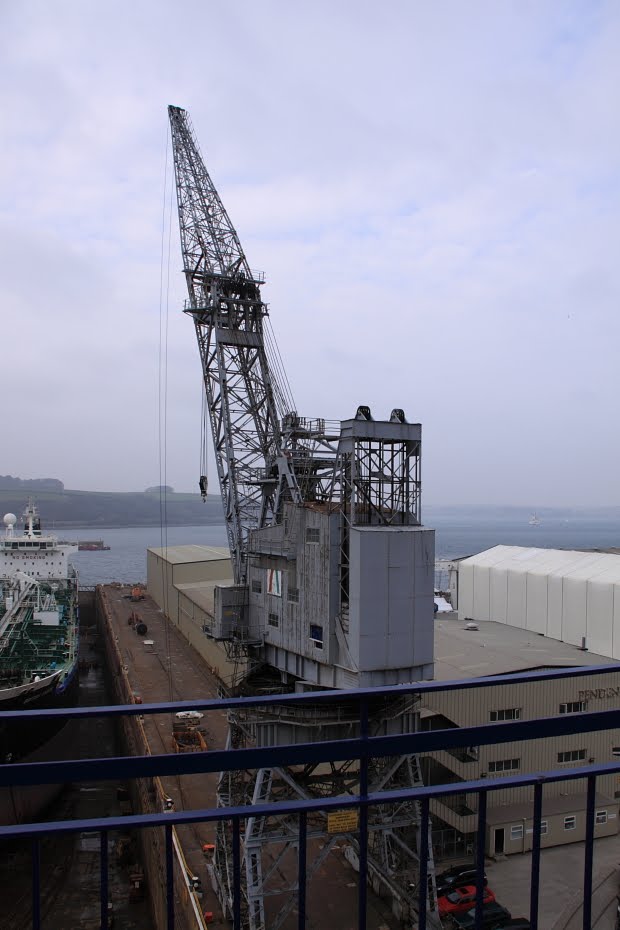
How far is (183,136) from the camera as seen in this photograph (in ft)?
71.9

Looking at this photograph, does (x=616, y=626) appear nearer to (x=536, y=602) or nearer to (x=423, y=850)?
(x=536, y=602)

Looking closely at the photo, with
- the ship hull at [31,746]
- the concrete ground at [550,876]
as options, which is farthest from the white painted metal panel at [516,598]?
the ship hull at [31,746]

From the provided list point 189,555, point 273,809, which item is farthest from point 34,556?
point 273,809

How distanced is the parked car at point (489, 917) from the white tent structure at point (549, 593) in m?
11.8

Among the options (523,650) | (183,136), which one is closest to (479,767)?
(523,650)

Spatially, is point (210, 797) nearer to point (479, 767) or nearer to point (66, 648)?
point (479, 767)

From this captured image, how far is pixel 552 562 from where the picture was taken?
26141mm

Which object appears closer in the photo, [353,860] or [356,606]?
[356,606]

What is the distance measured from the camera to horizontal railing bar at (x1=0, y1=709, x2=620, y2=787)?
238 cm

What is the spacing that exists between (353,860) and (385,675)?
482cm

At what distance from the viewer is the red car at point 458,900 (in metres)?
12.5

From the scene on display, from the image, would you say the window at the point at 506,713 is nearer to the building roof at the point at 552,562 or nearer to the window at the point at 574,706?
the window at the point at 574,706

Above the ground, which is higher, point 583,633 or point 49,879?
point 583,633

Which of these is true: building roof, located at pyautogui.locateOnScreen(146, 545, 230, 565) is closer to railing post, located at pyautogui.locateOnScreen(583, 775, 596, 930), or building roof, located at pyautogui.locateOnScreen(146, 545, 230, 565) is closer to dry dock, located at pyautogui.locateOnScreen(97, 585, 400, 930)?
dry dock, located at pyautogui.locateOnScreen(97, 585, 400, 930)
